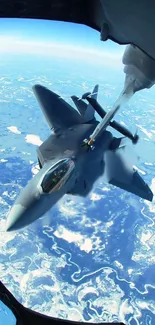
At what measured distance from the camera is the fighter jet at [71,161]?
211 inches

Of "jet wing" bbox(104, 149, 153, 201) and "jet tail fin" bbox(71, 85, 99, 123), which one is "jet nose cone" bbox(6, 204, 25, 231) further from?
"jet tail fin" bbox(71, 85, 99, 123)

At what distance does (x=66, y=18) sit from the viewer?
3.26 metres

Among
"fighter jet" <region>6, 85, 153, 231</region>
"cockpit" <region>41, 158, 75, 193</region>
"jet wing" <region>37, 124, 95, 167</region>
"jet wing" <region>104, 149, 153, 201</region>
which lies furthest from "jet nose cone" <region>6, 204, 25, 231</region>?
"jet wing" <region>104, 149, 153, 201</region>

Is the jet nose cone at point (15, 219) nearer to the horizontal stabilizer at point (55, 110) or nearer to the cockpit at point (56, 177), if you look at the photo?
the cockpit at point (56, 177)

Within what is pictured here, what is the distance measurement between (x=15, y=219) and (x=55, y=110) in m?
3.17

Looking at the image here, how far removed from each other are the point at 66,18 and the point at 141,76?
1009 millimetres

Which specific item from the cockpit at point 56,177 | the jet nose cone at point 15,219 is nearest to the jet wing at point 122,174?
the cockpit at point 56,177

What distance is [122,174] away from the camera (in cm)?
758

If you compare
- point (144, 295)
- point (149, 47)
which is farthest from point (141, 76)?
point (144, 295)

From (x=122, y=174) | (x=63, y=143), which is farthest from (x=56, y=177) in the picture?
(x=122, y=174)

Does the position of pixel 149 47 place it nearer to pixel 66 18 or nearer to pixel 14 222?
pixel 66 18

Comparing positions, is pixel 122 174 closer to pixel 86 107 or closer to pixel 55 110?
pixel 86 107

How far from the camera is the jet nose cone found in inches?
208

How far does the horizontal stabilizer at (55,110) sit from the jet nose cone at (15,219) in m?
2.54
